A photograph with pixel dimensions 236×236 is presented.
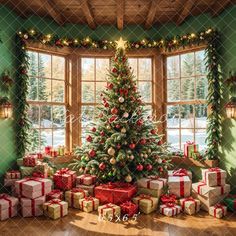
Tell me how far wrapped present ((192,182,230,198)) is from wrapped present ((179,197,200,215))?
6.1 inches

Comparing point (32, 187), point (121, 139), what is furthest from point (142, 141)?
point (32, 187)

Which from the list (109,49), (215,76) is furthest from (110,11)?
(215,76)

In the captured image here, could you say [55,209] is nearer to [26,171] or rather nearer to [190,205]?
[26,171]

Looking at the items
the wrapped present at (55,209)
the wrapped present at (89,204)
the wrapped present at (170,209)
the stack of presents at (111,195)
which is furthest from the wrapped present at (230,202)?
the wrapped present at (55,209)

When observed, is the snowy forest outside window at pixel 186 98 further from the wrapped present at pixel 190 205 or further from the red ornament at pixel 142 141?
the wrapped present at pixel 190 205

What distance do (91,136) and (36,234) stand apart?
1927 millimetres

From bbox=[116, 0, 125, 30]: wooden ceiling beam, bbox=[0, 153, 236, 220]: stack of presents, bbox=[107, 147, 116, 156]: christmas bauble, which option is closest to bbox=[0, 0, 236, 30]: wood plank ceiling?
bbox=[116, 0, 125, 30]: wooden ceiling beam

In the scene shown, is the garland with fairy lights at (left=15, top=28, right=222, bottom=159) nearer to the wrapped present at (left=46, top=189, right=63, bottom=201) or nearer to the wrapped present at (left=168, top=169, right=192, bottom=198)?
the wrapped present at (left=168, top=169, right=192, bottom=198)

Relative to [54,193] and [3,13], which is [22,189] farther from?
[3,13]

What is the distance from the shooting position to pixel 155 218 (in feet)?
13.5

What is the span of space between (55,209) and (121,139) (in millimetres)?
1475

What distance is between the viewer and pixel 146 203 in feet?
14.0

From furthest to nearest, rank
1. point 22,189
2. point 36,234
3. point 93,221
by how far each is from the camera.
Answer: point 22,189, point 93,221, point 36,234

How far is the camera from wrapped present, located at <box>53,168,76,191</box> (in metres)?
4.88
